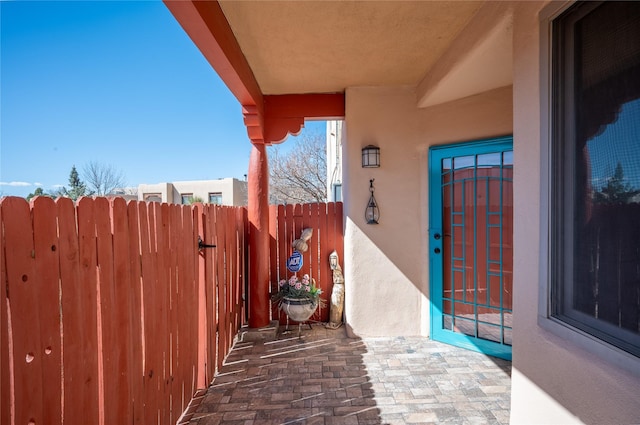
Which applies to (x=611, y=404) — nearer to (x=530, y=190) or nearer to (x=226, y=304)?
(x=530, y=190)

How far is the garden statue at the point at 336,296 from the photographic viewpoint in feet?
11.8

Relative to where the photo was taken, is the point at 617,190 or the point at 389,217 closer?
the point at 617,190

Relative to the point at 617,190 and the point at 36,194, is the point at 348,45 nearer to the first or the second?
the point at 617,190

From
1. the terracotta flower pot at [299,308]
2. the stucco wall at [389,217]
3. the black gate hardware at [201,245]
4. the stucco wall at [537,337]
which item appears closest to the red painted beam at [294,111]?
the stucco wall at [389,217]

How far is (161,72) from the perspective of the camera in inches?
813

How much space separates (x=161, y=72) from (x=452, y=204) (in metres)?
23.1

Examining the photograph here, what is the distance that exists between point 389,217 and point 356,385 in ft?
5.47

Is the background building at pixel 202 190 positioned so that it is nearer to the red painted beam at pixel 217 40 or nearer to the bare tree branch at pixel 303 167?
the bare tree branch at pixel 303 167

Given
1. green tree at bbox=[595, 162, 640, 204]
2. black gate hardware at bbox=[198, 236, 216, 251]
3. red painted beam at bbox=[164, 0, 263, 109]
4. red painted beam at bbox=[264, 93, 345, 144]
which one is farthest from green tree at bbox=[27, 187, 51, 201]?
red painted beam at bbox=[264, 93, 345, 144]

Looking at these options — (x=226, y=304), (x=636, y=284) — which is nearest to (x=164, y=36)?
(x=226, y=304)

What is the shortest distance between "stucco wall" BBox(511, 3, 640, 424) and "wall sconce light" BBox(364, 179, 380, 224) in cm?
172

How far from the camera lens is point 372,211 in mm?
3303

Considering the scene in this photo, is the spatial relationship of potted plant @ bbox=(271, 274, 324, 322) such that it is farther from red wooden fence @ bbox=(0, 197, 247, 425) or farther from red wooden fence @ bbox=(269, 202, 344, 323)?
red wooden fence @ bbox=(0, 197, 247, 425)

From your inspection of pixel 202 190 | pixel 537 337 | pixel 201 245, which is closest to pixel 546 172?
pixel 537 337
